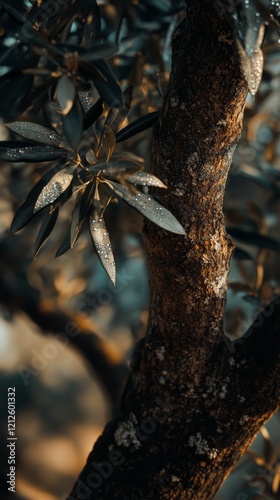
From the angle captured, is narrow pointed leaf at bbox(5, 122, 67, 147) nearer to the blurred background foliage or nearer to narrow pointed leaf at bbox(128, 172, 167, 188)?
narrow pointed leaf at bbox(128, 172, 167, 188)

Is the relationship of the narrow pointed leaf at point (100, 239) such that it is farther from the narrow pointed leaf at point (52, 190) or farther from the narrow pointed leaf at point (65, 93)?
the narrow pointed leaf at point (65, 93)

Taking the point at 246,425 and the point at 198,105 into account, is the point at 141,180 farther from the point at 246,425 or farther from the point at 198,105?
the point at 246,425

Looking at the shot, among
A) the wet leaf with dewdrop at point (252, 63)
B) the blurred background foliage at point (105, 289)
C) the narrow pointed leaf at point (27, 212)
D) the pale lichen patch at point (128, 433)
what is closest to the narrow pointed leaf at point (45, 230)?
the narrow pointed leaf at point (27, 212)

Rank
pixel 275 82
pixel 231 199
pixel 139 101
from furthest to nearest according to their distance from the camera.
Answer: pixel 231 199 < pixel 275 82 < pixel 139 101

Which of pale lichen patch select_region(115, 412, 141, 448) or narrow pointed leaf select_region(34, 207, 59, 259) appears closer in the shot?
narrow pointed leaf select_region(34, 207, 59, 259)

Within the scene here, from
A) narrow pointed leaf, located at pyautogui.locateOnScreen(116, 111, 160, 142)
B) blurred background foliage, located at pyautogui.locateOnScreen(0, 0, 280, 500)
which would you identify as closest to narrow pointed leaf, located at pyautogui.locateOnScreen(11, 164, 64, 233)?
narrow pointed leaf, located at pyautogui.locateOnScreen(116, 111, 160, 142)

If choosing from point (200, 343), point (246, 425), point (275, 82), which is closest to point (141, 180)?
point (200, 343)
